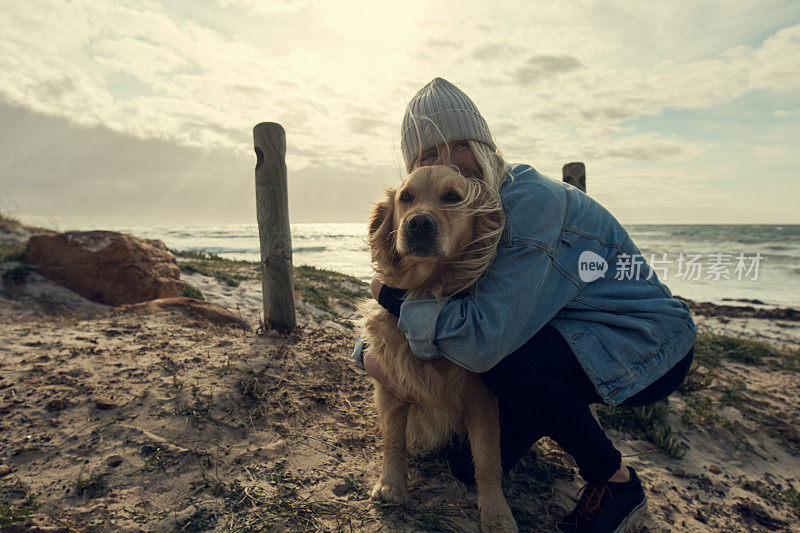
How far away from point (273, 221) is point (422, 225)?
297cm

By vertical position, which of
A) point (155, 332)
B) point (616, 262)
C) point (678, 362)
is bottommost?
point (155, 332)

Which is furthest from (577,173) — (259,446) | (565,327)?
(259,446)

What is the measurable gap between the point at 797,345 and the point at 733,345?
2897 millimetres

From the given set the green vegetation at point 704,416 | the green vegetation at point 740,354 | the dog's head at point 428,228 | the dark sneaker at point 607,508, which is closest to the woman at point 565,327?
the dark sneaker at point 607,508

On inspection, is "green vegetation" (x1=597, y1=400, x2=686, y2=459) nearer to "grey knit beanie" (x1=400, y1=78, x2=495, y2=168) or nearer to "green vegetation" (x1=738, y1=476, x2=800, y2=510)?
"green vegetation" (x1=738, y1=476, x2=800, y2=510)

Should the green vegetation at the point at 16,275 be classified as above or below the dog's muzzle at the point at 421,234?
below

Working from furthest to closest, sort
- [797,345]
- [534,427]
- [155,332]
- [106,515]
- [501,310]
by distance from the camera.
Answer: [797,345] → [155,332] → [534,427] → [106,515] → [501,310]

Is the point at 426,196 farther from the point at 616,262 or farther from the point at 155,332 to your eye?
the point at 155,332

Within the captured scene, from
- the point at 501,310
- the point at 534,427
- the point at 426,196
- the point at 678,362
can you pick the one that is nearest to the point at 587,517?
the point at 534,427

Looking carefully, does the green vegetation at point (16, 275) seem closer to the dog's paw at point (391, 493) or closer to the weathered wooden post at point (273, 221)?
the weathered wooden post at point (273, 221)

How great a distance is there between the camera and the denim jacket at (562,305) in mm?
1853

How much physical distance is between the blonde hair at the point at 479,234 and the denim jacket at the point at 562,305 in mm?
44

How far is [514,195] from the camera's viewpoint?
2.07m

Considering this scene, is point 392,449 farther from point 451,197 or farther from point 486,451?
point 451,197
